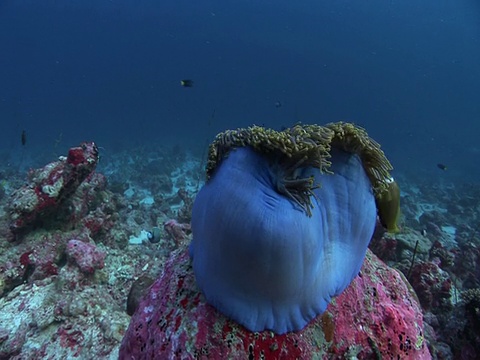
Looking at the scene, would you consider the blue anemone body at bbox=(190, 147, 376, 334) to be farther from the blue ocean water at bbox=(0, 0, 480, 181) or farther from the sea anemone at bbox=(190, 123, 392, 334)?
the blue ocean water at bbox=(0, 0, 480, 181)

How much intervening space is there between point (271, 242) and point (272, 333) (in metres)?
0.56

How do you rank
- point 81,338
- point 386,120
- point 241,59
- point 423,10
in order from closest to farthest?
point 81,338
point 423,10
point 386,120
point 241,59

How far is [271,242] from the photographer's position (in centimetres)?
169

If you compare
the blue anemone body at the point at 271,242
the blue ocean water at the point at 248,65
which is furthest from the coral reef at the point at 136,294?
the blue ocean water at the point at 248,65

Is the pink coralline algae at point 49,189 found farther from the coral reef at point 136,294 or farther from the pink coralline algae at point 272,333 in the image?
the pink coralline algae at point 272,333

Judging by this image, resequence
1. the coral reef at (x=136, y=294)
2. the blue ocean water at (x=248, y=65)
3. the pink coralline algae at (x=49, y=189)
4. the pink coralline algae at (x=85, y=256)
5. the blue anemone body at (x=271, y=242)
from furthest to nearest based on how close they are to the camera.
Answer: the blue ocean water at (x=248, y=65) < the pink coralline algae at (x=49, y=189) < the pink coralline algae at (x=85, y=256) < the coral reef at (x=136, y=294) < the blue anemone body at (x=271, y=242)

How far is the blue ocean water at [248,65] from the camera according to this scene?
202 ft

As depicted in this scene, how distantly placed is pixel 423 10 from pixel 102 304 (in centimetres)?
8352

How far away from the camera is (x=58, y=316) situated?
3490 mm

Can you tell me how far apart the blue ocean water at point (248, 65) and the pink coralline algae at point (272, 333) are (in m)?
46.8

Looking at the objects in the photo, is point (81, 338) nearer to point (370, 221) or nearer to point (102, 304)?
point (102, 304)

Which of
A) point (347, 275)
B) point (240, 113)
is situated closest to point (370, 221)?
point (347, 275)

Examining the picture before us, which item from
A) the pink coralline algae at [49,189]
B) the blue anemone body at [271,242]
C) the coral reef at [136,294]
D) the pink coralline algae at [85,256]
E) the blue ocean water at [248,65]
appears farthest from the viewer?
the blue ocean water at [248,65]

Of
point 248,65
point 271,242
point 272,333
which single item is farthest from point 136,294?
point 248,65
